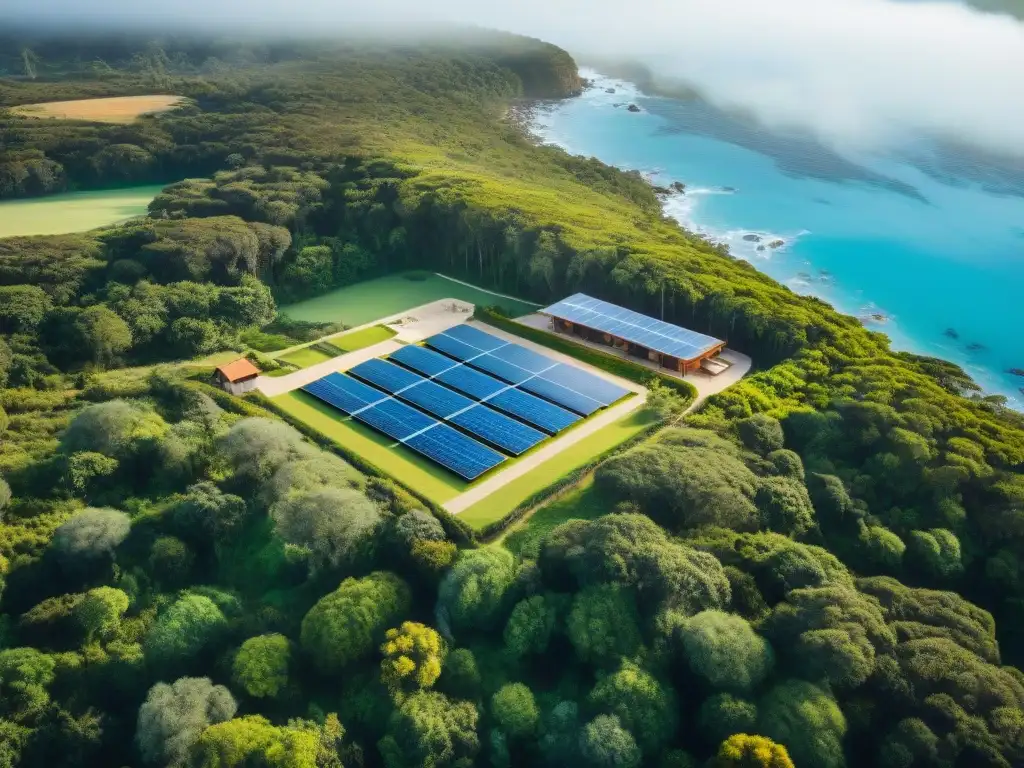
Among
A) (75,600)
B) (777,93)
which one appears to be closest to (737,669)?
(75,600)

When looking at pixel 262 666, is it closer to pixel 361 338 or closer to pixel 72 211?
pixel 361 338

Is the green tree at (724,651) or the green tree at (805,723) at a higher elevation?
the green tree at (724,651)

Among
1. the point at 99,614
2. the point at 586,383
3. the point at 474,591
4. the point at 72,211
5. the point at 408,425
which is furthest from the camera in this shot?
the point at 72,211

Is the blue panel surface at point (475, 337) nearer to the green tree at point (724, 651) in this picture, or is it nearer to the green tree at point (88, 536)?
the green tree at point (88, 536)

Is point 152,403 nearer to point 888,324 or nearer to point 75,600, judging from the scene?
point 75,600

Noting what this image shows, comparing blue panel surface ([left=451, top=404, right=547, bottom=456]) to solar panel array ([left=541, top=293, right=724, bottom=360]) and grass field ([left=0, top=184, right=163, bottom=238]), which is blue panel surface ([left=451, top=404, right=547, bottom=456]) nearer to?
solar panel array ([left=541, top=293, right=724, bottom=360])

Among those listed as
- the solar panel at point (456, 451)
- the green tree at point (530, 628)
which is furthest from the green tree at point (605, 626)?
the solar panel at point (456, 451)

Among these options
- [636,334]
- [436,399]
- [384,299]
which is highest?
[636,334]

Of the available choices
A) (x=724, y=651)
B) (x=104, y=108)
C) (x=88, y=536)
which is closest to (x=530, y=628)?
(x=724, y=651)
